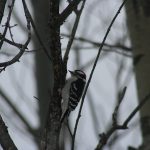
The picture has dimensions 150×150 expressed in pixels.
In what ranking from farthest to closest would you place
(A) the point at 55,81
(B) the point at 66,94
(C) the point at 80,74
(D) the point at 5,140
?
1. (C) the point at 80,74
2. (B) the point at 66,94
3. (A) the point at 55,81
4. (D) the point at 5,140

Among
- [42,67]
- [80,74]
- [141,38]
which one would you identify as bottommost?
[80,74]

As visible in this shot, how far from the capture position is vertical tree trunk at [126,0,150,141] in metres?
4.20

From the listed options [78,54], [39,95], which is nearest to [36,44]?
[39,95]

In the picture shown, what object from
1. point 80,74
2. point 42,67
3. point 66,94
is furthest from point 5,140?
point 42,67

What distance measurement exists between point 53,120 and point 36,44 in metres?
4.73

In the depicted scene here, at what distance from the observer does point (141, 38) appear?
4.36 meters

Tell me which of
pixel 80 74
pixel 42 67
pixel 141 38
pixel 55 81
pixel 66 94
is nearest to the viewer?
pixel 55 81

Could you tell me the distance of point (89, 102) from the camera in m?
8.64

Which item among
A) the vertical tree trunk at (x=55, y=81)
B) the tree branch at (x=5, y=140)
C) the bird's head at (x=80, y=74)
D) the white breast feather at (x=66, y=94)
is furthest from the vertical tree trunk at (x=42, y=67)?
the tree branch at (x=5, y=140)

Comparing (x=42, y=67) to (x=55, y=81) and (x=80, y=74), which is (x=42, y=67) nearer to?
(x=80, y=74)

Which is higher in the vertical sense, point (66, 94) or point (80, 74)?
point (80, 74)

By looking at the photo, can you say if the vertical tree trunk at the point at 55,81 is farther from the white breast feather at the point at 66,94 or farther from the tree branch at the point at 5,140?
the white breast feather at the point at 66,94

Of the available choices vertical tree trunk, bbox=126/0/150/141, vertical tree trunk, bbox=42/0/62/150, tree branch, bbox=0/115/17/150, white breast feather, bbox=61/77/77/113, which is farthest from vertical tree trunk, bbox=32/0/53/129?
tree branch, bbox=0/115/17/150

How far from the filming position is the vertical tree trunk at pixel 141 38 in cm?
420
